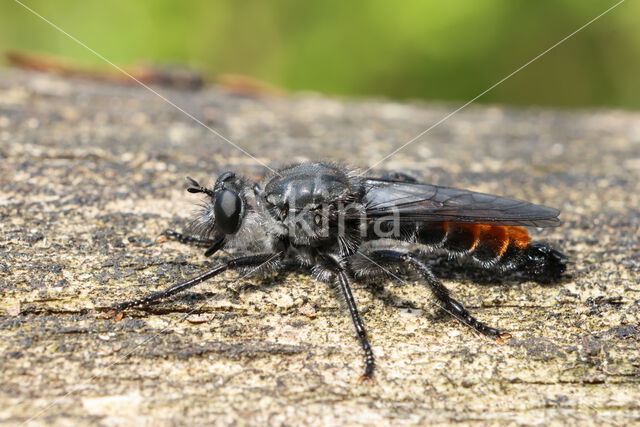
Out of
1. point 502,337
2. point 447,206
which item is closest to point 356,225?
point 447,206

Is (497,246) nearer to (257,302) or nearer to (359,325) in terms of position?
(359,325)

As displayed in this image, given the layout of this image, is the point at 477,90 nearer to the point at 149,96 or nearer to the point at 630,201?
the point at 630,201

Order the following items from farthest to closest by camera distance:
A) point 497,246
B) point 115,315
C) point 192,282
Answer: point 497,246, point 192,282, point 115,315

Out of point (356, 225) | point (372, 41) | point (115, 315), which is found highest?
point (372, 41)

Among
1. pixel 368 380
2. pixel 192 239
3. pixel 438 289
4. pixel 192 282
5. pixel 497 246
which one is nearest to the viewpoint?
pixel 368 380

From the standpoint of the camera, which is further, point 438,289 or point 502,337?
point 438,289

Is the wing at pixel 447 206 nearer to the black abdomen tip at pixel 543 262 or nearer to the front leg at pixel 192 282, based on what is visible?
the black abdomen tip at pixel 543 262

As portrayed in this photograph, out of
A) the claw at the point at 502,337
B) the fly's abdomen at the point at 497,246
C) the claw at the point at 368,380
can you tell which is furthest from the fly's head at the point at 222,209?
the claw at the point at 502,337

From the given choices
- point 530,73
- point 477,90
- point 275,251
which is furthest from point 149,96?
point 530,73
